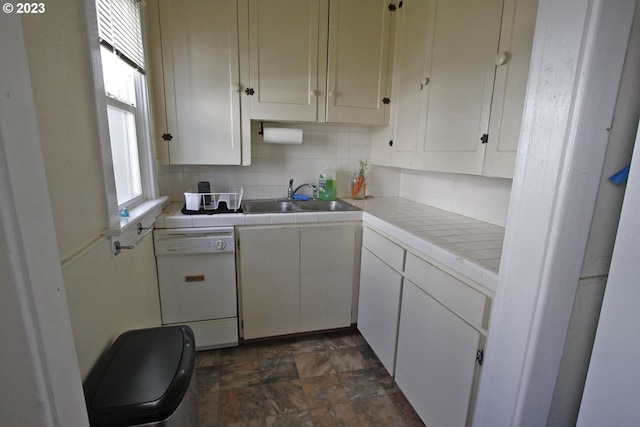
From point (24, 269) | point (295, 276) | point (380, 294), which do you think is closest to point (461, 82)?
point (380, 294)

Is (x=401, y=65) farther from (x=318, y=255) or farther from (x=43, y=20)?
(x=43, y=20)

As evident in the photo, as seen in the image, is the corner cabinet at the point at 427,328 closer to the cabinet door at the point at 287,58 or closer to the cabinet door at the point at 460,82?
the cabinet door at the point at 460,82

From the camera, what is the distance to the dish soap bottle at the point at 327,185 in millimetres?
2322

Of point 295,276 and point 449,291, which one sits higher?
point 449,291

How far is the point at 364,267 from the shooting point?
6.43 ft

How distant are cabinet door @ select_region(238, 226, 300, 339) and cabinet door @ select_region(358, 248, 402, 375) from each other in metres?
0.43

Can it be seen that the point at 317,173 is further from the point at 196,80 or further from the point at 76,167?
the point at 76,167

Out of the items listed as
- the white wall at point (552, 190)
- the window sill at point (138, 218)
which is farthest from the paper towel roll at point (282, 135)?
the white wall at point (552, 190)

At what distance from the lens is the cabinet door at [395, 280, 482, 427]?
111cm

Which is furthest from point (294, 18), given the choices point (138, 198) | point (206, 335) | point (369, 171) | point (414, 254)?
Result: point (206, 335)

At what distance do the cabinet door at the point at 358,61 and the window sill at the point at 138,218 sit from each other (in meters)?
1.21

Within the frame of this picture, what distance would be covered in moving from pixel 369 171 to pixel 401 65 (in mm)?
816

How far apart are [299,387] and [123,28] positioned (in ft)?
6.41

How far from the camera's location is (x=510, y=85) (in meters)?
1.21
